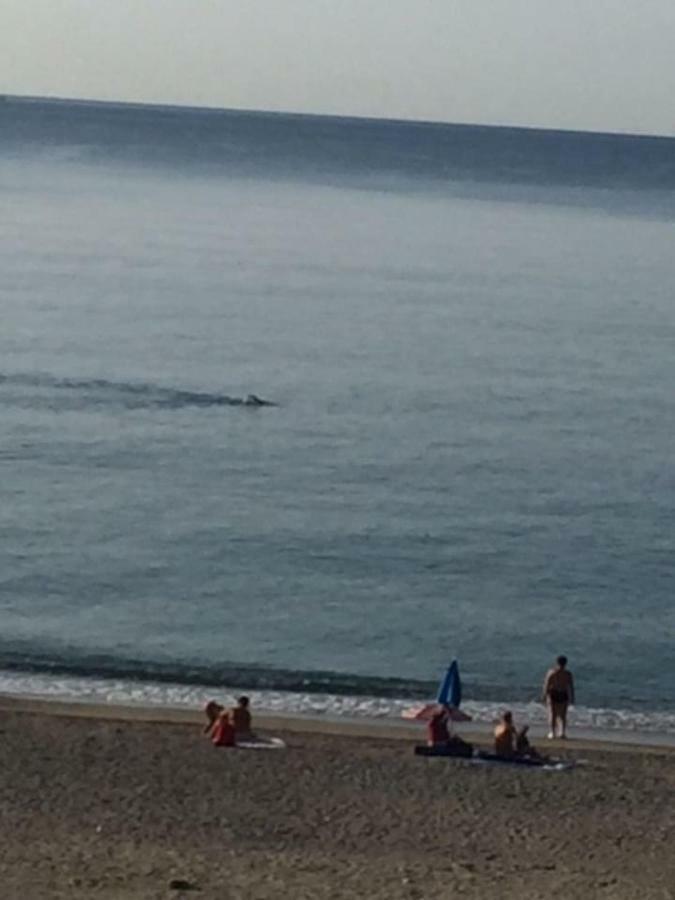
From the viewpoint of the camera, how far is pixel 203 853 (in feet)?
67.7

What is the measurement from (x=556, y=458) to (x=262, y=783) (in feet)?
81.5

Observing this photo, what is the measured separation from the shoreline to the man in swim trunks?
0.23m

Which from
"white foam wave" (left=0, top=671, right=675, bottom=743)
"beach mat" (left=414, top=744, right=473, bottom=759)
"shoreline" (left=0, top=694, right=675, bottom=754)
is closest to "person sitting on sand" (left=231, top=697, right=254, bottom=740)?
"shoreline" (left=0, top=694, right=675, bottom=754)

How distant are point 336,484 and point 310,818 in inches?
878

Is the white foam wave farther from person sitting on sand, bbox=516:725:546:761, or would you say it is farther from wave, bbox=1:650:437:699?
person sitting on sand, bbox=516:725:546:761

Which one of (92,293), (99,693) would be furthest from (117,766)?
(92,293)

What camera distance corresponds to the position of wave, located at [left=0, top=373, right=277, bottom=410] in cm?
5409

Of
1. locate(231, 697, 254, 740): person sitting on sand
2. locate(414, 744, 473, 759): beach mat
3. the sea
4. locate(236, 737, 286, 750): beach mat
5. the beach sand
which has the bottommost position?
the beach sand

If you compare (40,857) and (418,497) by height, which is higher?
(418,497)

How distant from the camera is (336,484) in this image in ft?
146

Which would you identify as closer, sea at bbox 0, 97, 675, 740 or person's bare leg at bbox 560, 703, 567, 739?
person's bare leg at bbox 560, 703, 567, 739

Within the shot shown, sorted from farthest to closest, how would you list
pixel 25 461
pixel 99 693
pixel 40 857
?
1. pixel 25 461
2. pixel 99 693
3. pixel 40 857

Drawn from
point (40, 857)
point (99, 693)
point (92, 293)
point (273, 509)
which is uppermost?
point (92, 293)

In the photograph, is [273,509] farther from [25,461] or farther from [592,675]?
[592,675]
